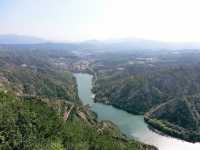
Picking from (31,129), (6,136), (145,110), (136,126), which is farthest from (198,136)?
(6,136)

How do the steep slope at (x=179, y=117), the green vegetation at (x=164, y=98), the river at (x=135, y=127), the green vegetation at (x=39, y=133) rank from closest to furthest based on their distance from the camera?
the green vegetation at (x=39, y=133) → the river at (x=135, y=127) → the steep slope at (x=179, y=117) → the green vegetation at (x=164, y=98)

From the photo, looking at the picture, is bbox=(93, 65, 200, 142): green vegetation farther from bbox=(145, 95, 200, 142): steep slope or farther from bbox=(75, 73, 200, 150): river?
bbox=(75, 73, 200, 150): river

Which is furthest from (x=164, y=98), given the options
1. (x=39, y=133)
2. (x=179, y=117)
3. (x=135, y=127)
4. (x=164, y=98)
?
(x=39, y=133)

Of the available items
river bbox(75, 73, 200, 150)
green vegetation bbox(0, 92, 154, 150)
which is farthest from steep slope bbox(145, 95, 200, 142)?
green vegetation bbox(0, 92, 154, 150)

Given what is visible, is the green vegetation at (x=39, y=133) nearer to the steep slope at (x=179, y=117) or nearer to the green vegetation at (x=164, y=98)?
the steep slope at (x=179, y=117)

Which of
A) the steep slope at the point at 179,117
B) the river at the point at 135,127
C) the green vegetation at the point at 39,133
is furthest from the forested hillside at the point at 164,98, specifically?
the green vegetation at the point at 39,133

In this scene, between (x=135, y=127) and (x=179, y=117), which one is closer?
(x=135, y=127)

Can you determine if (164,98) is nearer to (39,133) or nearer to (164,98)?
(164,98)

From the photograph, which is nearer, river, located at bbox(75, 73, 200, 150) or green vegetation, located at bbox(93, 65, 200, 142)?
river, located at bbox(75, 73, 200, 150)
